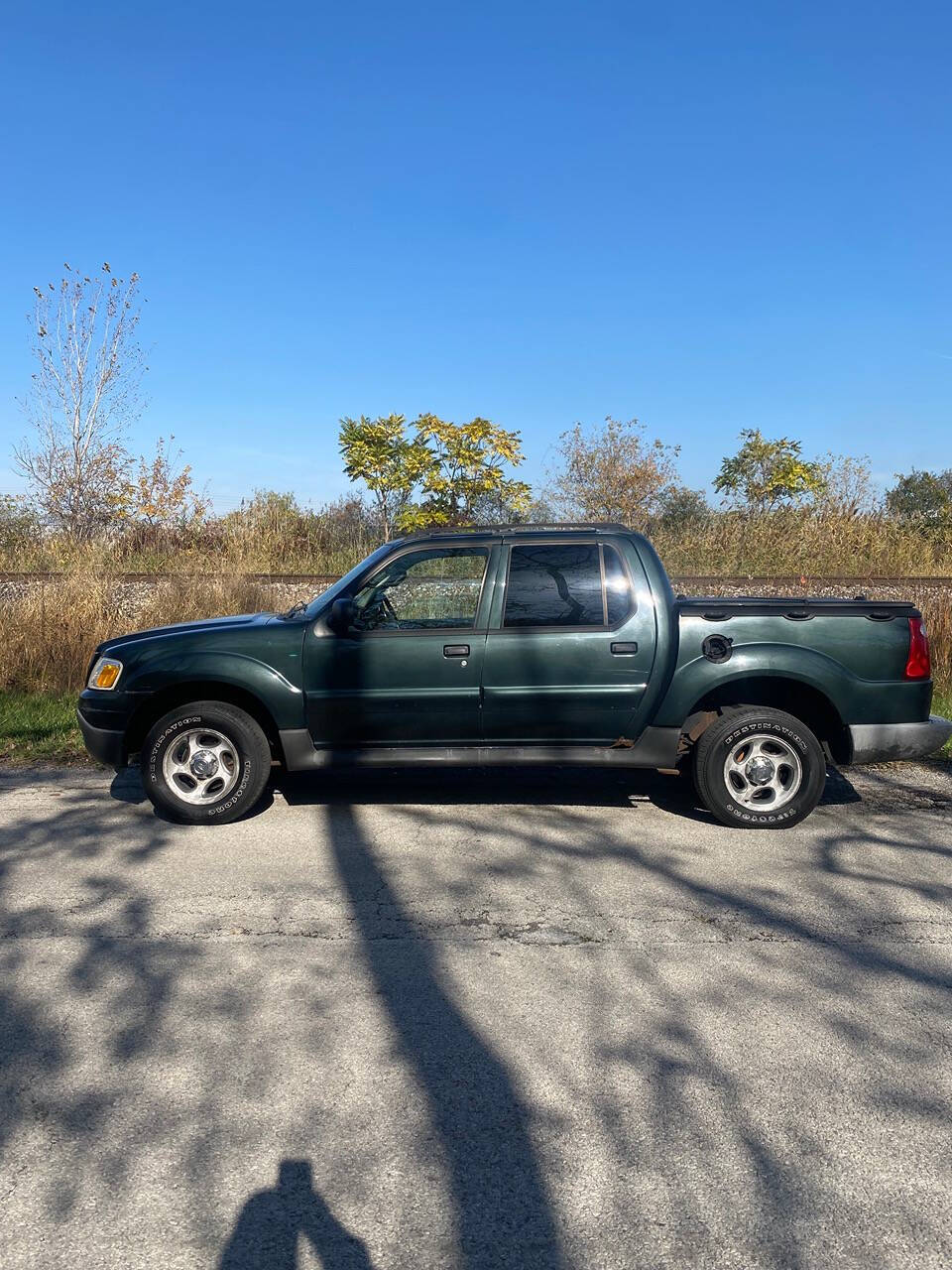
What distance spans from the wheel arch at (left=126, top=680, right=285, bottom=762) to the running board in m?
0.17

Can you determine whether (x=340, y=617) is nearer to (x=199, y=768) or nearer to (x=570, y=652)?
(x=199, y=768)

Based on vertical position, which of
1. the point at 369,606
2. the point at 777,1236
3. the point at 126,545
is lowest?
the point at 777,1236

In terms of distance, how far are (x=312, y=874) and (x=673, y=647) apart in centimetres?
257

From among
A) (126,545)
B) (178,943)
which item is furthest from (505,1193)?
(126,545)

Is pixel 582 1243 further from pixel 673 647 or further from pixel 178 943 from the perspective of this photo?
pixel 673 647

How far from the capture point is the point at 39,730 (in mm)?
8922

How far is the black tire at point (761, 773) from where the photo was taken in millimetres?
6086

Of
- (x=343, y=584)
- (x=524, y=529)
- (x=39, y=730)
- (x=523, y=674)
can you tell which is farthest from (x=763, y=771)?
(x=39, y=730)

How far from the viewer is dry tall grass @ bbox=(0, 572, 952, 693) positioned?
35.6 ft

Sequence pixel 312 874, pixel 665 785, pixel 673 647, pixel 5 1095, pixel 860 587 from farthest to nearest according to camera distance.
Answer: pixel 860 587 < pixel 665 785 < pixel 673 647 < pixel 312 874 < pixel 5 1095

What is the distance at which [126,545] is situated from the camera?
16.6m

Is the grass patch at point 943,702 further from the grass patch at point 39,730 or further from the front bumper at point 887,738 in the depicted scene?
the grass patch at point 39,730

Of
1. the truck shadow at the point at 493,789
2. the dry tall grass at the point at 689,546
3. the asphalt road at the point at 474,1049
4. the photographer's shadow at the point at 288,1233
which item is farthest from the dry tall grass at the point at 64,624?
the photographer's shadow at the point at 288,1233

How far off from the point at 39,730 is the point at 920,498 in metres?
25.5
